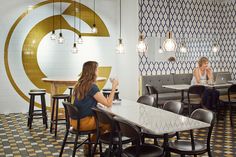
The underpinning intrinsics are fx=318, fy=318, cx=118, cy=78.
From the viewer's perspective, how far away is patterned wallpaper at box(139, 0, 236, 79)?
8.28 m

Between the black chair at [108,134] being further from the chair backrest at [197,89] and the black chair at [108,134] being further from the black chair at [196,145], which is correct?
the chair backrest at [197,89]

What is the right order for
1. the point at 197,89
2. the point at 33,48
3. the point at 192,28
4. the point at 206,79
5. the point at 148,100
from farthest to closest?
the point at 192,28 < the point at 33,48 < the point at 206,79 < the point at 197,89 < the point at 148,100

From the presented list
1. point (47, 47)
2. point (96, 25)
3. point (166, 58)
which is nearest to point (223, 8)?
point (166, 58)

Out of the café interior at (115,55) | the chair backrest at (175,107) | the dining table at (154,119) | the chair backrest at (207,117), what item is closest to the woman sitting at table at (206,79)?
the café interior at (115,55)

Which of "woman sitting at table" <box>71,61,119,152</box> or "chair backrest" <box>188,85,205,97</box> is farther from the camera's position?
"chair backrest" <box>188,85,205,97</box>

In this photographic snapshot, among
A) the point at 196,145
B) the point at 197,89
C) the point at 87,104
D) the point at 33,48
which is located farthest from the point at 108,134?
the point at 33,48

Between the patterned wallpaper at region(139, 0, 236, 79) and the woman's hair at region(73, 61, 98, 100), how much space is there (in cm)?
414

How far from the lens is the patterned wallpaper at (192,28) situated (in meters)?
8.28

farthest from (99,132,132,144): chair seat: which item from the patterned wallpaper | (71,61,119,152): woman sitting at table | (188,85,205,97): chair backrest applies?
the patterned wallpaper

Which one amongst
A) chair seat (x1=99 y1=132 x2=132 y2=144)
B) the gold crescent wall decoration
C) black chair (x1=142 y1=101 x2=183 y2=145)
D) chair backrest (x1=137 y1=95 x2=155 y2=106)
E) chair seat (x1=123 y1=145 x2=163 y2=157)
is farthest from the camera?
the gold crescent wall decoration

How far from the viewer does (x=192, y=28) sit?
8867mm

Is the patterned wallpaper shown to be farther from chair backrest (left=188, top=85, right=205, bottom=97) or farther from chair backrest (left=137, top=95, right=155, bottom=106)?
chair backrest (left=137, top=95, right=155, bottom=106)

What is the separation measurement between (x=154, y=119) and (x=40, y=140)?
9.10ft

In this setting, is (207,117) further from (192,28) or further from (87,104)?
(192,28)
